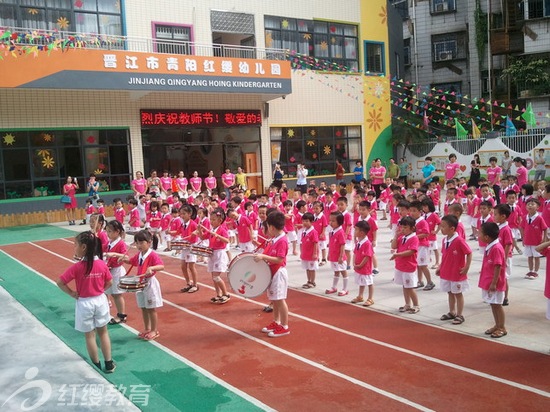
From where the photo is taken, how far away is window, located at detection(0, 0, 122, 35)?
1941 centimetres

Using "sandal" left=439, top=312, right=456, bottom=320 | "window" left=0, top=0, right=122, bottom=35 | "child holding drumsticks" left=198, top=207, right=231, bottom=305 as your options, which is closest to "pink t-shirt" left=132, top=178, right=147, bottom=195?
"window" left=0, top=0, right=122, bottom=35

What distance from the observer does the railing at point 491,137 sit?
23.7m

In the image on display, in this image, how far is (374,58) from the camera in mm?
28266

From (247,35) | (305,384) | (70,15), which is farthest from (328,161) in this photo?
(305,384)

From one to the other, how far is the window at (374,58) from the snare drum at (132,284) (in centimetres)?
2299

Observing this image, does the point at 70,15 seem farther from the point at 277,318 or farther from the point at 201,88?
the point at 277,318

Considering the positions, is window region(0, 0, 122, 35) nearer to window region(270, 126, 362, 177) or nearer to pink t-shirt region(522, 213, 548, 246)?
window region(270, 126, 362, 177)

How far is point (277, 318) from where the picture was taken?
750 cm

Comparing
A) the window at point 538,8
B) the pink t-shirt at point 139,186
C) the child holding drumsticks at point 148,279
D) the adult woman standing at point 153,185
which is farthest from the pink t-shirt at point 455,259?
the window at point 538,8

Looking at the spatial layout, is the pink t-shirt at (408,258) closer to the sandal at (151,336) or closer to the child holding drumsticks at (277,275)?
the child holding drumsticks at (277,275)

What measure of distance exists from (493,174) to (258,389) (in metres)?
13.8

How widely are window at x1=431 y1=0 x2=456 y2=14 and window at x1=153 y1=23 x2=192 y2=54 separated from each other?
1823 centimetres

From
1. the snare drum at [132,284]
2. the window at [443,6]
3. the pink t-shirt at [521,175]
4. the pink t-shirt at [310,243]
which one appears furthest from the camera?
the window at [443,6]

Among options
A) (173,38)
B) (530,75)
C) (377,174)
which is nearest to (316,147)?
(377,174)
